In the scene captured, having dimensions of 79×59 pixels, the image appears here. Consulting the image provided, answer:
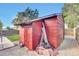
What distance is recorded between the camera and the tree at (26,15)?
142cm

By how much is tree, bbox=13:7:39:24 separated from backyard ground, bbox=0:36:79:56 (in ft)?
0.78

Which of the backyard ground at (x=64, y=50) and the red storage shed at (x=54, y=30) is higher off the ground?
the red storage shed at (x=54, y=30)

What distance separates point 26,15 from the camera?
4.74 feet

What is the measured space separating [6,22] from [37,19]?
0.27 meters

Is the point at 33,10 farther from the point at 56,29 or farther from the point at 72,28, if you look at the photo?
the point at 72,28

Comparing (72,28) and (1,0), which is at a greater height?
(1,0)

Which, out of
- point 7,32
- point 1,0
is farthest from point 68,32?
point 1,0

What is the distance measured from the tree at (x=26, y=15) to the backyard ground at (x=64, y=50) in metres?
0.24

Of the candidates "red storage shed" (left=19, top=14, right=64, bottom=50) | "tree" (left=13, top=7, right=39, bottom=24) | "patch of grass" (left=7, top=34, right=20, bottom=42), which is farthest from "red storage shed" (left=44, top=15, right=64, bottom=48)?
"patch of grass" (left=7, top=34, right=20, bottom=42)

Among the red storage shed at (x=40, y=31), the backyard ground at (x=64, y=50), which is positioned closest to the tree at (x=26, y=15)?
the red storage shed at (x=40, y=31)

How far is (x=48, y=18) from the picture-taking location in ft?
4.67

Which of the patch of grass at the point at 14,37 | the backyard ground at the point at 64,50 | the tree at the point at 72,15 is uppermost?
the tree at the point at 72,15

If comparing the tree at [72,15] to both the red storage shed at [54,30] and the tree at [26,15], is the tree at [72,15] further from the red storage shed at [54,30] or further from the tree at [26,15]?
the tree at [26,15]

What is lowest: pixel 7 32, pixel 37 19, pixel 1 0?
pixel 7 32
